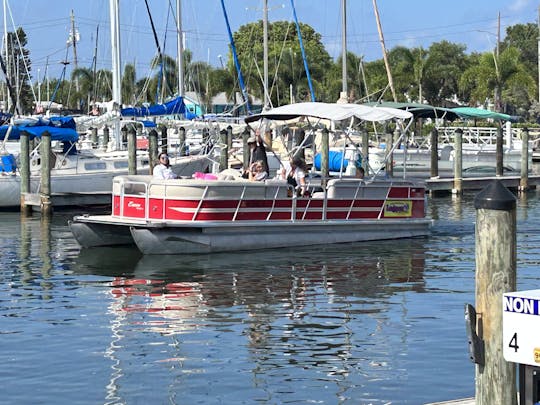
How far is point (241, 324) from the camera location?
1569 centimetres

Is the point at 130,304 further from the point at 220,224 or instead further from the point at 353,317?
the point at 220,224

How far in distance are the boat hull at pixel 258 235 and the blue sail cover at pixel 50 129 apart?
1430 centimetres

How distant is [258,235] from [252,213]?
0.62 m

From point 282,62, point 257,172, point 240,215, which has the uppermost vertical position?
point 282,62

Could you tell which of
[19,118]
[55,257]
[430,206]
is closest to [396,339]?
[55,257]

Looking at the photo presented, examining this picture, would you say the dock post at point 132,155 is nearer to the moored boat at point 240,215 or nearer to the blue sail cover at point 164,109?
the blue sail cover at point 164,109

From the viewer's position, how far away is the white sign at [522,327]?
8.34 metres

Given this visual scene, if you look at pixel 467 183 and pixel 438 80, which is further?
pixel 438 80

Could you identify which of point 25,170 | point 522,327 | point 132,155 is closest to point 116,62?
point 132,155

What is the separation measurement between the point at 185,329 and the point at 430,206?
2175cm

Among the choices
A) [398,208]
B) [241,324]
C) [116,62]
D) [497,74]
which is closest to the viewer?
[241,324]

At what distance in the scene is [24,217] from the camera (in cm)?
3225

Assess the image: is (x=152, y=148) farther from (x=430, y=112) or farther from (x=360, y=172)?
(x=430, y=112)

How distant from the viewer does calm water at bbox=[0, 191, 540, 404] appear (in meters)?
12.2
